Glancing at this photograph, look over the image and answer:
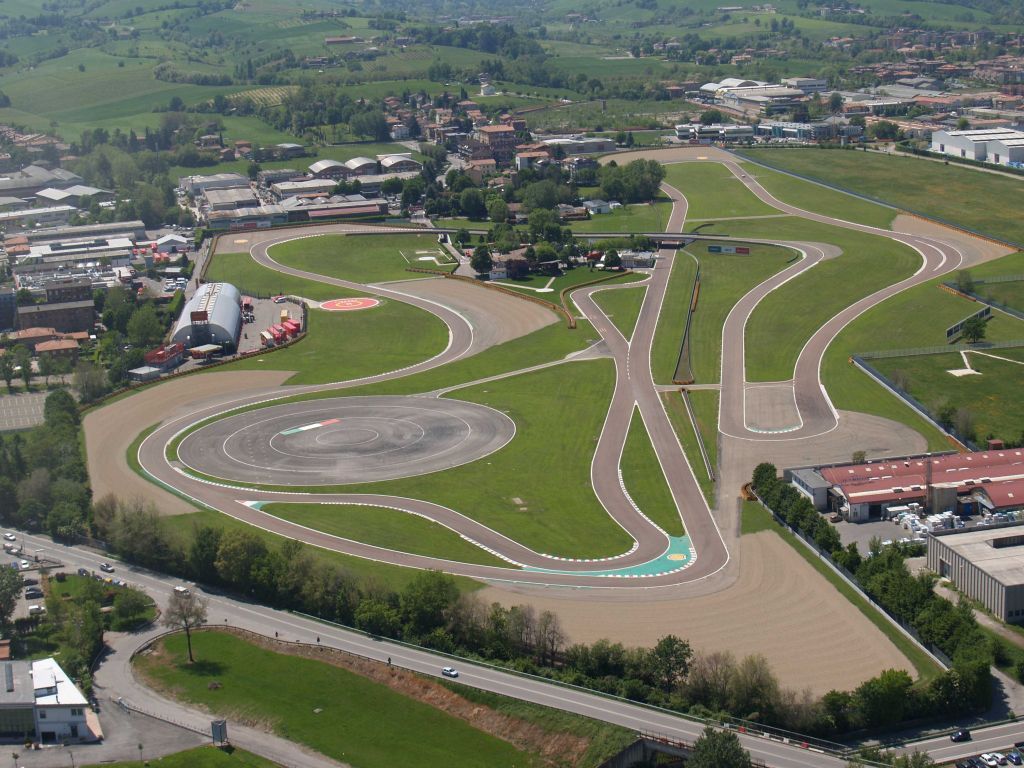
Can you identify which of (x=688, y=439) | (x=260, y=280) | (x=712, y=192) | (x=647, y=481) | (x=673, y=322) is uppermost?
(x=712, y=192)

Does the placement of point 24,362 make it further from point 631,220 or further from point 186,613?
point 631,220

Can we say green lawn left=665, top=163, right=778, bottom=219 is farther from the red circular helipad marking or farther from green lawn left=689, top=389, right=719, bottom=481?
green lawn left=689, top=389, right=719, bottom=481

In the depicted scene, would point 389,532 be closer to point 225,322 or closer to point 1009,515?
point 1009,515

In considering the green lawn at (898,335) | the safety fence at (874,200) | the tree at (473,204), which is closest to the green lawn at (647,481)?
the green lawn at (898,335)

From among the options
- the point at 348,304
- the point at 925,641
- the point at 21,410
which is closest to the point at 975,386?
the point at 925,641

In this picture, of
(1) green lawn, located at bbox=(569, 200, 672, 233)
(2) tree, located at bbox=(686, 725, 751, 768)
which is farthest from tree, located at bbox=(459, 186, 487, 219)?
(2) tree, located at bbox=(686, 725, 751, 768)

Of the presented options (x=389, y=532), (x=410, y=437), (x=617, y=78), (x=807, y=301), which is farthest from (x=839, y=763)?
(x=617, y=78)
